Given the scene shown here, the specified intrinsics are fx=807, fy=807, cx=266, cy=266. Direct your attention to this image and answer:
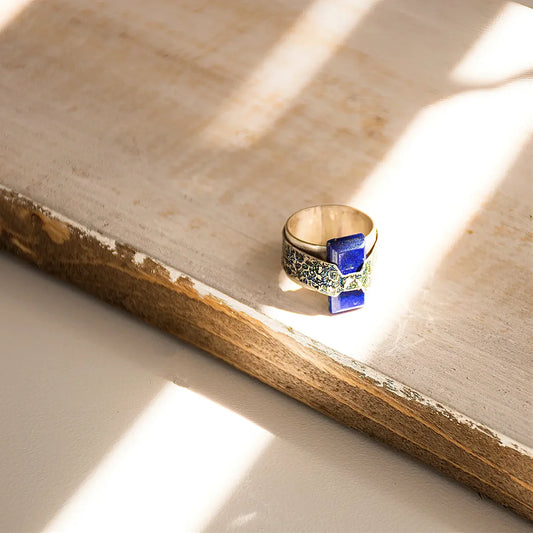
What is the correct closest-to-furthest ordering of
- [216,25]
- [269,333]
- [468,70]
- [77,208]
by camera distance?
[269,333] → [77,208] → [468,70] → [216,25]

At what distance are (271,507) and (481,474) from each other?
32 centimetres

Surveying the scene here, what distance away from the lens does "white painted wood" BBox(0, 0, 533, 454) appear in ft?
4.40

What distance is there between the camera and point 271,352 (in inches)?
53.4

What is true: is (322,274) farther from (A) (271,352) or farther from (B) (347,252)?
(A) (271,352)

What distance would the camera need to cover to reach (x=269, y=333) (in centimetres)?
133

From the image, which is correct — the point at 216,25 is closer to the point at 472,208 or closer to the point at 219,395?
the point at 472,208

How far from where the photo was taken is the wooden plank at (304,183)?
1278 mm

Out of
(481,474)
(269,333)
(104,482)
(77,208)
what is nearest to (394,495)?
(481,474)

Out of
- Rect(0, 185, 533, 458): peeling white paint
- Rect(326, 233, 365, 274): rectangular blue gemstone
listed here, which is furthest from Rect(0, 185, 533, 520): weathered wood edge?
Rect(326, 233, 365, 274): rectangular blue gemstone

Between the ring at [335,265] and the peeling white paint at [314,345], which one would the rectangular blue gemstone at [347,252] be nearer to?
the ring at [335,265]

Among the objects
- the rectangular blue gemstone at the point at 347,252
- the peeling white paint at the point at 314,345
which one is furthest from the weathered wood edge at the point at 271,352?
the rectangular blue gemstone at the point at 347,252

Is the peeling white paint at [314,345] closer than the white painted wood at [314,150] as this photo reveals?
Yes

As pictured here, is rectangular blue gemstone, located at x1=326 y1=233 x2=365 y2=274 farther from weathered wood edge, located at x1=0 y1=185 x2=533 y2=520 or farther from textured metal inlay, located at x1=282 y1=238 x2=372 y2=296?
weathered wood edge, located at x1=0 y1=185 x2=533 y2=520

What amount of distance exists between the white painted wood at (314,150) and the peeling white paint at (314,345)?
2cm
